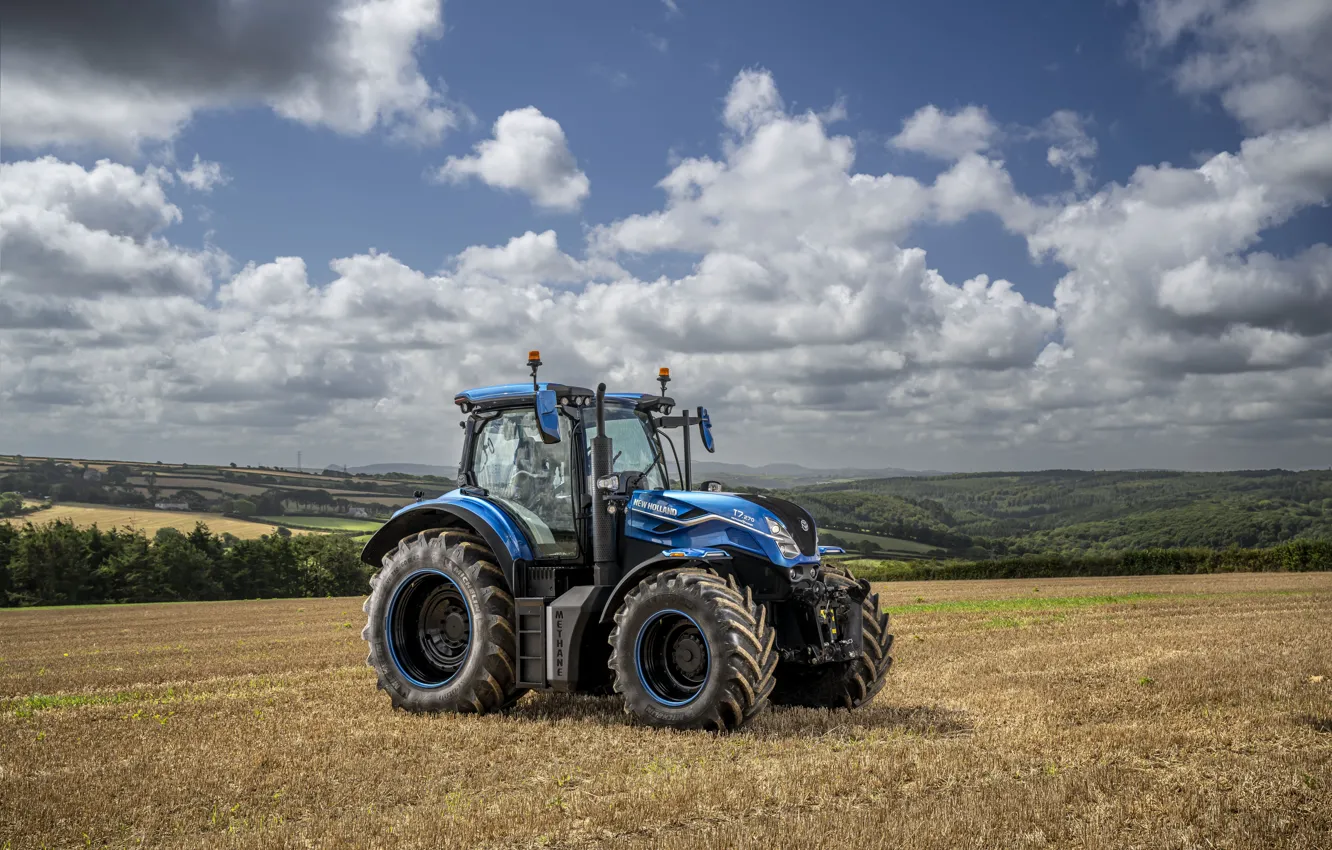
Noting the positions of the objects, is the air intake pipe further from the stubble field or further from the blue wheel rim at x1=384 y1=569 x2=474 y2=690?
the blue wheel rim at x1=384 y1=569 x2=474 y2=690

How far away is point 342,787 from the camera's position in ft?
23.6

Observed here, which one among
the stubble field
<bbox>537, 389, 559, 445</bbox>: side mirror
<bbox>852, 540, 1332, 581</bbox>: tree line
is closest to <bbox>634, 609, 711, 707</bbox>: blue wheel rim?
the stubble field

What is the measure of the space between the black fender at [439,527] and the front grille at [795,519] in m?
2.31

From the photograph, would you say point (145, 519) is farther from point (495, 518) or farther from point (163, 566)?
point (495, 518)

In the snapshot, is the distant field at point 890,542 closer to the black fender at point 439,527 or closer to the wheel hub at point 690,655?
the black fender at point 439,527

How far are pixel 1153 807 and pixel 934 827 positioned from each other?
58.4 inches

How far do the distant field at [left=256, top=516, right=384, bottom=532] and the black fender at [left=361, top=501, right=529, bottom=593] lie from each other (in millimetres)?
61923

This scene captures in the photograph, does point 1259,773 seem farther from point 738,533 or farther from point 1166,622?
point 1166,622

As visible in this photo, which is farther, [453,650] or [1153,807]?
[453,650]

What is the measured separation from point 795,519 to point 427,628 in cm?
388

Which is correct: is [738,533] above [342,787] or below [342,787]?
above

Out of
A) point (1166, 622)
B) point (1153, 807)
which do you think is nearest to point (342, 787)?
point (1153, 807)

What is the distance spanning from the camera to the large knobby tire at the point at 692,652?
865cm

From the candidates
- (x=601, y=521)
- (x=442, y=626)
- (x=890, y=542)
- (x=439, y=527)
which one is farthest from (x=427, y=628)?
(x=890, y=542)
